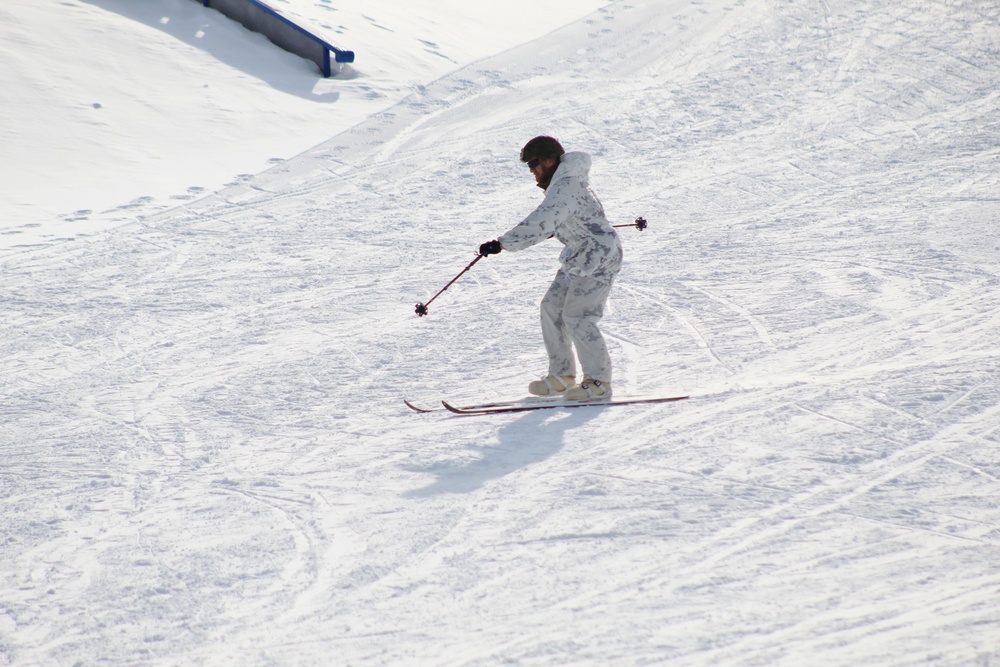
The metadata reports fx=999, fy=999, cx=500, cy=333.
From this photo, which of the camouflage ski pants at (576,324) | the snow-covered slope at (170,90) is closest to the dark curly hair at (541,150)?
the camouflage ski pants at (576,324)

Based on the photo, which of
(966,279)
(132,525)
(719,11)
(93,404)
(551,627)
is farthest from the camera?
(719,11)

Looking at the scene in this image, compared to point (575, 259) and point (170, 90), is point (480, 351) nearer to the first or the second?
point (575, 259)

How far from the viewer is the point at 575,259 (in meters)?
5.16

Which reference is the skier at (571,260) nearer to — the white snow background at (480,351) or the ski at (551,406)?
the ski at (551,406)

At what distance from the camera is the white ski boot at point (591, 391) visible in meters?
5.33

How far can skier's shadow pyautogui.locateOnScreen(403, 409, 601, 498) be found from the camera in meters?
4.55

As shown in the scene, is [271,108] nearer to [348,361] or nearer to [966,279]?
[348,361]

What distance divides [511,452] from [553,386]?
77 cm

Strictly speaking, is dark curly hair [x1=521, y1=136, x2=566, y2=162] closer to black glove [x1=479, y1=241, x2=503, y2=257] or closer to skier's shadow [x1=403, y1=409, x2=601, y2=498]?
black glove [x1=479, y1=241, x2=503, y2=257]

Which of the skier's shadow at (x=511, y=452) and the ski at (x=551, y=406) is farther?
the ski at (x=551, y=406)

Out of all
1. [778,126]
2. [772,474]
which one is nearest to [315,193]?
[778,126]

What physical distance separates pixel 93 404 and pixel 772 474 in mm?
3622

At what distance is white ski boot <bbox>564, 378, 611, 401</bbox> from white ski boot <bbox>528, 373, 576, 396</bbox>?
0.14 m

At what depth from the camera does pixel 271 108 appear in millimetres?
10930
